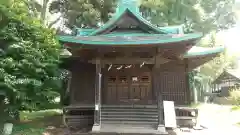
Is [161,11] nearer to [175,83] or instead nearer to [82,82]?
[175,83]

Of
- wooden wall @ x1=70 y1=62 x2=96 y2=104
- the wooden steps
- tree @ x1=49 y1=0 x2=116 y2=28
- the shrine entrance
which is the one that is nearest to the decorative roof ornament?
the shrine entrance

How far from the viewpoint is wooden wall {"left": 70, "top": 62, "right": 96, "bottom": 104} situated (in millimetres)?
16297

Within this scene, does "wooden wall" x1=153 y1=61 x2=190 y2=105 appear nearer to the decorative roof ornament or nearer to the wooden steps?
the wooden steps

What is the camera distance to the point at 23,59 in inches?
464

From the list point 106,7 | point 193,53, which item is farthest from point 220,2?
point 193,53

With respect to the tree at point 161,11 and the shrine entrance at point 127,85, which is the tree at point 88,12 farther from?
the shrine entrance at point 127,85

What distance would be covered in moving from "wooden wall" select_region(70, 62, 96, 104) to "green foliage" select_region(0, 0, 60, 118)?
10.1 ft

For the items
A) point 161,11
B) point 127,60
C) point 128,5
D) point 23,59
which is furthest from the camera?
point 161,11

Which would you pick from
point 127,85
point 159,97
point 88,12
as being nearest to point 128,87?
point 127,85

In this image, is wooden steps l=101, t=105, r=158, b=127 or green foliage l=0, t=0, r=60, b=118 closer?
green foliage l=0, t=0, r=60, b=118

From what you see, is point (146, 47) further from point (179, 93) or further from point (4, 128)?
Answer: point (4, 128)

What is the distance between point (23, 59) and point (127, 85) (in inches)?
273

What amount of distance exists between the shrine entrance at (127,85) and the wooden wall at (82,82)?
105 cm

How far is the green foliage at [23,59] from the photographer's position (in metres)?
11.5
